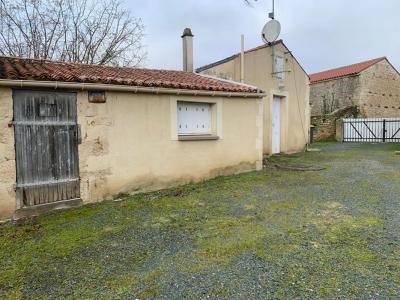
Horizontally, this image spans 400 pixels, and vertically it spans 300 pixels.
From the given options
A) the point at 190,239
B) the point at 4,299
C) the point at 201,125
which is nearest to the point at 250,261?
the point at 190,239

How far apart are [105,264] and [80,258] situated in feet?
1.29

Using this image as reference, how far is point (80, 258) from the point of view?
3.47 metres

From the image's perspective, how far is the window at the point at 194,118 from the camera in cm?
742

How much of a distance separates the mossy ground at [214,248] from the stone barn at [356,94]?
54.0ft

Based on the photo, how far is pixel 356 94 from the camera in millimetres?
23281

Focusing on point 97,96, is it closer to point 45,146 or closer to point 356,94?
point 45,146

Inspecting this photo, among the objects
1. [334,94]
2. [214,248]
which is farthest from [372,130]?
[214,248]

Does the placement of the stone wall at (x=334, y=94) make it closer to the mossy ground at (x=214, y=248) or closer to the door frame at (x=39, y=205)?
the mossy ground at (x=214, y=248)

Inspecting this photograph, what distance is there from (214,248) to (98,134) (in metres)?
3.55

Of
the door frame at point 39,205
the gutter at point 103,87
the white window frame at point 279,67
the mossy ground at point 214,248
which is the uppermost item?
the white window frame at point 279,67

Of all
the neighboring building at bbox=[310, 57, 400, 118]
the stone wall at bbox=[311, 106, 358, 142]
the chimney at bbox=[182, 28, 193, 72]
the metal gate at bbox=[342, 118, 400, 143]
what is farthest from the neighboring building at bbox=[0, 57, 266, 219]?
the neighboring building at bbox=[310, 57, 400, 118]

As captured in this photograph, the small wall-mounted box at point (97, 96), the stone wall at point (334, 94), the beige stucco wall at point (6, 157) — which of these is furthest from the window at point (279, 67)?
the stone wall at point (334, 94)

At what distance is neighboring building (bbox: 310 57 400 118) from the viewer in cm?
2331

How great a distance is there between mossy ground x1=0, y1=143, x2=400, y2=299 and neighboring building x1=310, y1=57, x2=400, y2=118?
65.0 ft
